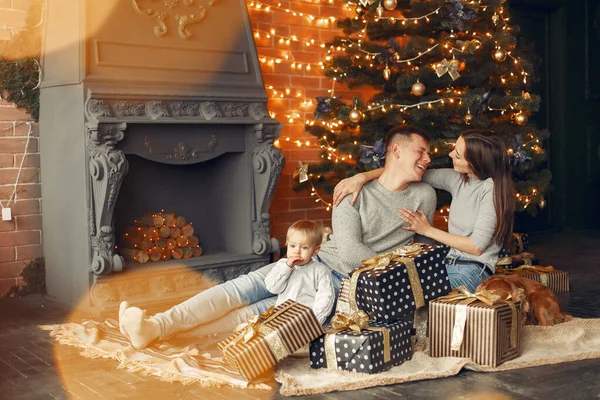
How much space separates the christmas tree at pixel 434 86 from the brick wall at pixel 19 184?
1727 millimetres

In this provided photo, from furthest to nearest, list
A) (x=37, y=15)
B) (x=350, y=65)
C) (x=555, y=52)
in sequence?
(x=555, y=52), (x=350, y=65), (x=37, y=15)

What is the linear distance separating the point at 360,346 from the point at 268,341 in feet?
1.22

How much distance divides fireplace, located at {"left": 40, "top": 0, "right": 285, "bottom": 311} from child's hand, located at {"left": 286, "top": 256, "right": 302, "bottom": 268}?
1.29 metres

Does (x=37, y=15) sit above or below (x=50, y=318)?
above

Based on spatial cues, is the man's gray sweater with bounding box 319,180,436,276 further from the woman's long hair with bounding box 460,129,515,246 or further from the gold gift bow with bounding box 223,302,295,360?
the gold gift bow with bounding box 223,302,295,360

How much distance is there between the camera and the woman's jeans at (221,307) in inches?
153

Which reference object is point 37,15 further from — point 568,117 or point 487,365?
point 568,117

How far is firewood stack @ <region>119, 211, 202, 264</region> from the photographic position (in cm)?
509

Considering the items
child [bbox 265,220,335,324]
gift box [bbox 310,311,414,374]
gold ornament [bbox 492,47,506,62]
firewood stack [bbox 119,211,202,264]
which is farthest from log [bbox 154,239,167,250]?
gold ornament [bbox 492,47,506,62]

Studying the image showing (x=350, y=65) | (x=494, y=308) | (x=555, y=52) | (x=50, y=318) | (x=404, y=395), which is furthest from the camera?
(x=555, y=52)

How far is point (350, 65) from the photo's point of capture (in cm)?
553

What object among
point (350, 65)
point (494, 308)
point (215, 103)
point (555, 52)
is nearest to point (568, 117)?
point (555, 52)

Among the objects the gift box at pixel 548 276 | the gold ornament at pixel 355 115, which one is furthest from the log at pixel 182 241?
the gift box at pixel 548 276

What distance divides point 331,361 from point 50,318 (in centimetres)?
194
